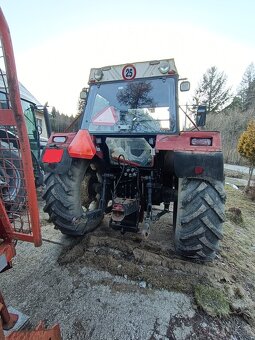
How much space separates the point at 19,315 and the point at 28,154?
38.6 inches

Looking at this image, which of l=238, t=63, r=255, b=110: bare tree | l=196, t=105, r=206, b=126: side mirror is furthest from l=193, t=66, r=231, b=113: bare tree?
l=196, t=105, r=206, b=126: side mirror

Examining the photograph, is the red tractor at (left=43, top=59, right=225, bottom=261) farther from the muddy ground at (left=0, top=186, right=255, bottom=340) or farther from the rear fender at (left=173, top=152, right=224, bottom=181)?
the muddy ground at (left=0, top=186, right=255, bottom=340)

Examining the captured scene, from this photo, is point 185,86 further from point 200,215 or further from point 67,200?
point 67,200

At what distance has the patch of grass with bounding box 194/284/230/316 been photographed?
184cm

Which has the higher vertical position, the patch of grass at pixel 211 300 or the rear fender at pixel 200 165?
the rear fender at pixel 200 165

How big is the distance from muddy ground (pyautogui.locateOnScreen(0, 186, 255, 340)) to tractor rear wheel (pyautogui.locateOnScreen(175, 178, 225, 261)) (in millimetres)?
309

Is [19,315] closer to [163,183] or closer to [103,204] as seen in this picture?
[103,204]

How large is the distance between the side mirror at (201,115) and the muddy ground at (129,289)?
5.37 feet

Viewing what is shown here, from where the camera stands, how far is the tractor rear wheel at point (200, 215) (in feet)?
7.09

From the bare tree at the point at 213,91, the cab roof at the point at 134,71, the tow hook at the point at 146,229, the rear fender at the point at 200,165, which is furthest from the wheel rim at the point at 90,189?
the bare tree at the point at 213,91

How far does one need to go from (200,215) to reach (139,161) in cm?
93

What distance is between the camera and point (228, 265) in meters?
2.58

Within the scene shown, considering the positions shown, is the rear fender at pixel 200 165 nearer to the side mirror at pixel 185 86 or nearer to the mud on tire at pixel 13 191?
the side mirror at pixel 185 86

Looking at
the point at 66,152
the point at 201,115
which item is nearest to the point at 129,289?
the point at 66,152
